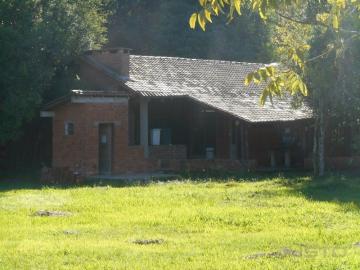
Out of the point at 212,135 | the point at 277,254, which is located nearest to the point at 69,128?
the point at 212,135

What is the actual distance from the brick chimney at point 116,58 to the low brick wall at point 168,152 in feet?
11.1

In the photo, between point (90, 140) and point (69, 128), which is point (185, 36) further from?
point (90, 140)

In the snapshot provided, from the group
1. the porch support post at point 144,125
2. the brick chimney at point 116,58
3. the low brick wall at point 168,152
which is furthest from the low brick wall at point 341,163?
the brick chimney at point 116,58

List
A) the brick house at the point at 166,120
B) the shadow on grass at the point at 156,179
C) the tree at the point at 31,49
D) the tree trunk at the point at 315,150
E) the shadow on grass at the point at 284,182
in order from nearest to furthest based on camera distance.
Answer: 1. the shadow on grass at the point at 284,182
2. the shadow on grass at the point at 156,179
3. the tree trunk at the point at 315,150
4. the tree at the point at 31,49
5. the brick house at the point at 166,120

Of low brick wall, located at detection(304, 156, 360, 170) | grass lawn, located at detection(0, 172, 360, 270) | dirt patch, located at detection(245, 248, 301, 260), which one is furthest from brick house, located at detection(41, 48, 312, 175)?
dirt patch, located at detection(245, 248, 301, 260)

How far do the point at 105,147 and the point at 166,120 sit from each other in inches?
192

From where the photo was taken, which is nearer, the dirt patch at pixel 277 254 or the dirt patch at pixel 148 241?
the dirt patch at pixel 277 254

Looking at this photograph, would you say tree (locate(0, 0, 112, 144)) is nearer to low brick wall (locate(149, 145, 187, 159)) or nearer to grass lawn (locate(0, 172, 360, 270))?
low brick wall (locate(149, 145, 187, 159))

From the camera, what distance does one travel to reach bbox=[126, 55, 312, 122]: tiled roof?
33.2 metres

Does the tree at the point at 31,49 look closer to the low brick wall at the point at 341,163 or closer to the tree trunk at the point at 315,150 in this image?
the tree trunk at the point at 315,150

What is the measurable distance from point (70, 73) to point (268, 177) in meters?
11.1

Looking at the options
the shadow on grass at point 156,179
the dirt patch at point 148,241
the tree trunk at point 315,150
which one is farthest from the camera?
the tree trunk at point 315,150

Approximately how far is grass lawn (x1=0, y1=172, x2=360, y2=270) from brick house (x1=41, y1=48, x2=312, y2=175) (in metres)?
5.84

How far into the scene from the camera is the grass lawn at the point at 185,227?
37.1 ft
